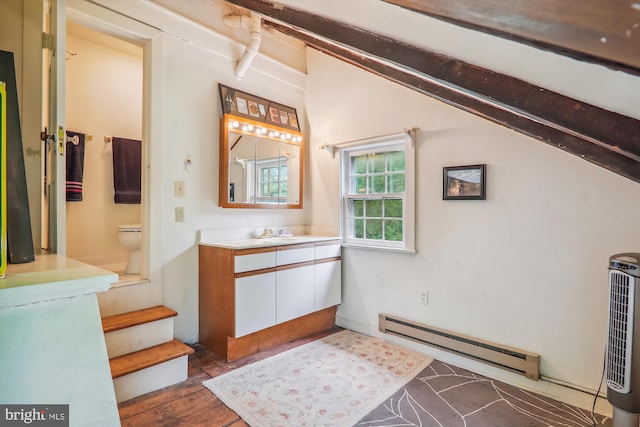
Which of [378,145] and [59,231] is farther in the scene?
[378,145]

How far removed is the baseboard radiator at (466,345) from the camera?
83.3 inches

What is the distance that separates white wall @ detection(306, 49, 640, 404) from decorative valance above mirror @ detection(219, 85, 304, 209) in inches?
26.7

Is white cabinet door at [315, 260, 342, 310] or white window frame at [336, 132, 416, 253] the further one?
white cabinet door at [315, 260, 342, 310]

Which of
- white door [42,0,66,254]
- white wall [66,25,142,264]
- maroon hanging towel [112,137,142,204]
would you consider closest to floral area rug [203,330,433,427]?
white door [42,0,66,254]

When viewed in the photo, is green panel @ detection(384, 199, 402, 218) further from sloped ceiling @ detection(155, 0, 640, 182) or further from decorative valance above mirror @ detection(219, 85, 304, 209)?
sloped ceiling @ detection(155, 0, 640, 182)

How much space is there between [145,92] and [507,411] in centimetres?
337

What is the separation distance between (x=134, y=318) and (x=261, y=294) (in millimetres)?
906

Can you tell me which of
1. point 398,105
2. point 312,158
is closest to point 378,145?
point 398,105

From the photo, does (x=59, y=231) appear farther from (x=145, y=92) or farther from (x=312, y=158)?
(x=312, y=158)

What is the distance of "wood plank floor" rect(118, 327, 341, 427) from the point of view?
1727 mm

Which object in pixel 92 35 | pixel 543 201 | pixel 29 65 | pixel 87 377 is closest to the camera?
pixel 87 377

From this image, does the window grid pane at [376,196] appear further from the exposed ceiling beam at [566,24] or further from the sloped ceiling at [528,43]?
the exposed ceiling beam at [566,24]

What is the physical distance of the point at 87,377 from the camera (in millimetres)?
678

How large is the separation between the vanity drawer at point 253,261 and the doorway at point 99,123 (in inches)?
64.5
